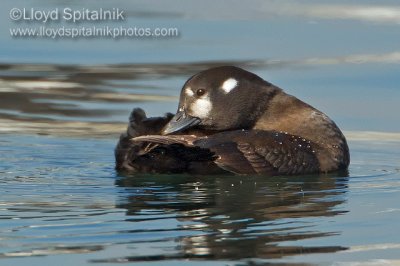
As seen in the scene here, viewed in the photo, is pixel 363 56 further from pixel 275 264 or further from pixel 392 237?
pixel 275 264

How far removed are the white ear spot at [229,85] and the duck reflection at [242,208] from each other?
0.85 meters

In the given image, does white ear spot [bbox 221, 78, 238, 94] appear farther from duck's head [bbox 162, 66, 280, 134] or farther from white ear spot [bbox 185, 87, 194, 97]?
white ear spot [bbox 185, 87, 194, 97]

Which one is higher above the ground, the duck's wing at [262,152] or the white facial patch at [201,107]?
the white facial patch at [201,107]

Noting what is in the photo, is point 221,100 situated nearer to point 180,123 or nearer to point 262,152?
point 180,123

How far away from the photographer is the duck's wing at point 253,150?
8711 millimetres

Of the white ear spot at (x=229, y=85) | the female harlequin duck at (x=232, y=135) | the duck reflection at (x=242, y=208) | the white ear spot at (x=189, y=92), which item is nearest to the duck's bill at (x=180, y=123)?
the female harlequin duck at (x=232, y=135)

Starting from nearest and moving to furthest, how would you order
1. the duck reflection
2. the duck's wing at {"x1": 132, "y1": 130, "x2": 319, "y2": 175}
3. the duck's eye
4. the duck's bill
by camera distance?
the duck reflection < the duck's wing at {"x1": 132, "y1": 130, "x2": 319, "y2": 175} < the duck's bill < the duck's eye

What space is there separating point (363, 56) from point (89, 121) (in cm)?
336

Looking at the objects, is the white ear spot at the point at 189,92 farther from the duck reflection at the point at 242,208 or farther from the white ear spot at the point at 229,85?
the duck reflection at the point at 242,208

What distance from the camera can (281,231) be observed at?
24.1 feet

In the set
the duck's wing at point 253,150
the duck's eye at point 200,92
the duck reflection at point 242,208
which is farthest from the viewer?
the duck's eye at point 200,92

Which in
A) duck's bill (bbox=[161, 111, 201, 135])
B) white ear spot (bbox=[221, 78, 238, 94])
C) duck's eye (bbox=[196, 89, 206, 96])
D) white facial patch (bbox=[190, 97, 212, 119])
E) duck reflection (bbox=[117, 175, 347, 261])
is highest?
white ear spot (bbox=[221, 78, 238, 94])

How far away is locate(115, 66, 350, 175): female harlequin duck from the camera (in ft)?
28.8

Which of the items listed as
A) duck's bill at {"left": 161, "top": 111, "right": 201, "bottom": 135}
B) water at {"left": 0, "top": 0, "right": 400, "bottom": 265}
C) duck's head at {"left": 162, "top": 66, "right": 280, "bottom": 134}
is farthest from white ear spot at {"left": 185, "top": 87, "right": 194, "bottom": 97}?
water at {"left": 0, "top": 0, "right": 400, "bottom": 265}
